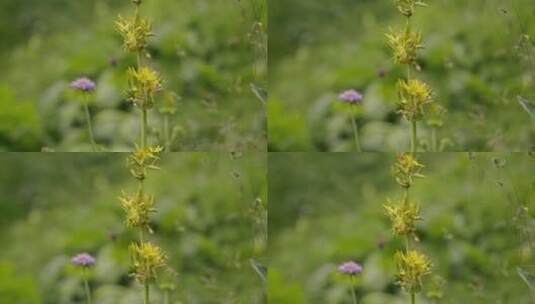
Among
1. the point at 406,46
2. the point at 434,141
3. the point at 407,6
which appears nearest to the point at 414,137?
the point at 434,141

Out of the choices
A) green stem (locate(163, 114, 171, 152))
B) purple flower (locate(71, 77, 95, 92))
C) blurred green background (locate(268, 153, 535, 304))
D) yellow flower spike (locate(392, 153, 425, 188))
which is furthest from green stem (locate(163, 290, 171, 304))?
yellow flower spike (locate(392, 153, 425, 188))

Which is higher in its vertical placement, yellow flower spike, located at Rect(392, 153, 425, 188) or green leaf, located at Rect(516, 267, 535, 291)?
yellow flower spike, located at Rect(392, 153, 425, 188)

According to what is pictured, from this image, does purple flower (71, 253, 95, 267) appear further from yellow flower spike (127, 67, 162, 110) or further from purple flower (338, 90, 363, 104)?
purple flower (338, 90, 363, 104)

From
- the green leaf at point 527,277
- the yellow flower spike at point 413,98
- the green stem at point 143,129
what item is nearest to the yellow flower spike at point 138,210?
the green stem at point 143,129

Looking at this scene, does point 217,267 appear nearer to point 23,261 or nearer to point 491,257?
point 23,261

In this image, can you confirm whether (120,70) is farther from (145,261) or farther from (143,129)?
(145,261)

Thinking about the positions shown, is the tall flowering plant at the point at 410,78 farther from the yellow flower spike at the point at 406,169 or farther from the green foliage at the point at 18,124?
the green foliage at the point at 18,124
